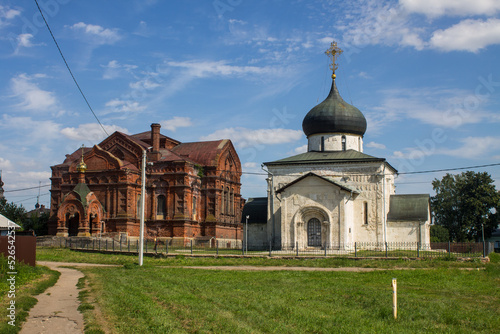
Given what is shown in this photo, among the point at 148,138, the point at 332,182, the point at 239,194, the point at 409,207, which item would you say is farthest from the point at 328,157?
the point at 148,138

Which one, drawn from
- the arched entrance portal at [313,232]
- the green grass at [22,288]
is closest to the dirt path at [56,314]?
the green grass at [22,288]

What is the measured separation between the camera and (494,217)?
5900 cm

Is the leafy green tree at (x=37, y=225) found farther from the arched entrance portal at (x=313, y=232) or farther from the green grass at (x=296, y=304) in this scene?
the green grass at (x=296, y=304)

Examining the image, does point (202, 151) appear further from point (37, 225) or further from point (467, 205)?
point (467, 205)

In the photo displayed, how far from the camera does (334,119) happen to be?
141 ft

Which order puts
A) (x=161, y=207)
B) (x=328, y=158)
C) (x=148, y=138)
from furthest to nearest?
(x=148, y=138) < (x=161, y=207) < (x=328, y=158)

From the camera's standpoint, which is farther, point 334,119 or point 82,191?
point 82,191

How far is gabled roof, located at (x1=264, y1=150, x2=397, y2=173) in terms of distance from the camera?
39.5 metres

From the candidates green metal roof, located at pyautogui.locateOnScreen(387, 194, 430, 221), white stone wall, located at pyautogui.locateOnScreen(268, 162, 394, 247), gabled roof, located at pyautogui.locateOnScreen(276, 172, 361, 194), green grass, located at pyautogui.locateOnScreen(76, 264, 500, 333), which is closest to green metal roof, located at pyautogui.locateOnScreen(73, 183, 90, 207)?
white stone wall, located at pyautogui.locateOnScreen(268, 162, 394, 247)

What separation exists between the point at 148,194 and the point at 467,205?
34005 millimetres

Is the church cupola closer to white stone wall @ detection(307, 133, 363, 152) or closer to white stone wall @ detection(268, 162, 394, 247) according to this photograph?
white stone wall @ detection(307, 133, 363, 152)

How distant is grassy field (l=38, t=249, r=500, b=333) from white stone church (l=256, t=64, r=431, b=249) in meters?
17.2

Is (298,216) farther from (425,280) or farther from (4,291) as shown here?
(4,291)

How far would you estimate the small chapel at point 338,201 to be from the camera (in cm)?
3759
